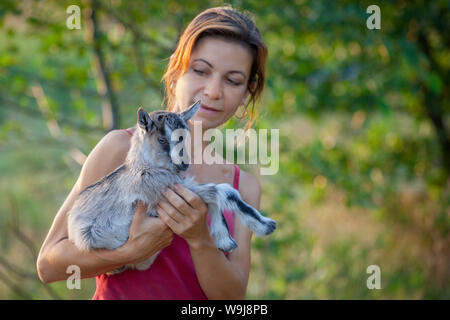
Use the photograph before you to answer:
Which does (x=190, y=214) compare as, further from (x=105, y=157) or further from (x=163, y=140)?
(x=105, y=157)

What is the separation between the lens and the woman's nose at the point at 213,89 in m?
2.82

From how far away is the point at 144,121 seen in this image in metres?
2.43

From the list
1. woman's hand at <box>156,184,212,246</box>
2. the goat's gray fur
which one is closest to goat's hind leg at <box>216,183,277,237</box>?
the goat's gray fur

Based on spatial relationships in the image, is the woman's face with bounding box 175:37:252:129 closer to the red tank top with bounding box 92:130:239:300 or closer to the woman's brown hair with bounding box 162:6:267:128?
the woman's brown hair with bounding box 162:6:267:128

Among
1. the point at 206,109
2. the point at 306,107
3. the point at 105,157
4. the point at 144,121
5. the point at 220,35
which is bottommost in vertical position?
the point at 105,157

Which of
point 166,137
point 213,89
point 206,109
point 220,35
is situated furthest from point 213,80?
point 166,137

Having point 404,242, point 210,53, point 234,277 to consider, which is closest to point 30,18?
point 210,53

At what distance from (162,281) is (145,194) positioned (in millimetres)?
574

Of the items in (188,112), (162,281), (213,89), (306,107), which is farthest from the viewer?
(306,107)

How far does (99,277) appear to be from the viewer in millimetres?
2826

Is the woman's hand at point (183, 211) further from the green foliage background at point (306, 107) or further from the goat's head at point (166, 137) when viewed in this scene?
the green foliage background at point (306, 107)

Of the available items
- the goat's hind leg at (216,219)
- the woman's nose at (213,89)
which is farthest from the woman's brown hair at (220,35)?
the goat's hind leg at (216,219)

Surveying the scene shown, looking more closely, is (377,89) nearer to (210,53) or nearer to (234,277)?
(210,53)

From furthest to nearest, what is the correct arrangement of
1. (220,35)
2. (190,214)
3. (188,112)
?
(220,35)
(188,112)
(190,214)
